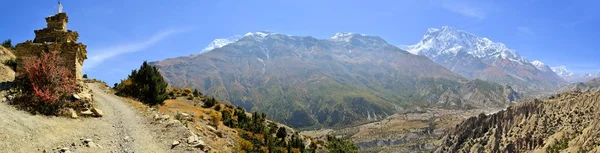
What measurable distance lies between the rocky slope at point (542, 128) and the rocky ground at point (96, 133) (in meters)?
59.8

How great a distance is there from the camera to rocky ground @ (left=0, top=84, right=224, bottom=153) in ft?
45.3

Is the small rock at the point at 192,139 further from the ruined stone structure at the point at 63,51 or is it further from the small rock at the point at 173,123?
the ruined stone structure at the point at 63,51

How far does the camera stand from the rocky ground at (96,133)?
13812 millimetres

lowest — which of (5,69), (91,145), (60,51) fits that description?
(91,145)

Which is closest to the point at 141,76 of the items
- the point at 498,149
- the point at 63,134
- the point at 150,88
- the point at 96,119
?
the point at 150,88

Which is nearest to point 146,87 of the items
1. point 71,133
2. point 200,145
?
point 200,145

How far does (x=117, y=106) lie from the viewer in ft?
78.7

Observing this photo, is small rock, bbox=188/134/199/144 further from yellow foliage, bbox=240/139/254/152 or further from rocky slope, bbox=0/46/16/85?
rocky slope, bbox=0/46/16/85

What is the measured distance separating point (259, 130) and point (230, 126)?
351 centimetres

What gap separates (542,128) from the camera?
85188 mm

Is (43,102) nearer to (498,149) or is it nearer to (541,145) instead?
(541,145)

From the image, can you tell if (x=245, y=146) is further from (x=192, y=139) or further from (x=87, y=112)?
(x=87, y=112)

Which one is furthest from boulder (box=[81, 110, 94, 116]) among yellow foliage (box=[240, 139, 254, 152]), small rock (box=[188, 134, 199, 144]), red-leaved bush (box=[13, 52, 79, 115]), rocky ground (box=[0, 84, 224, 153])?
yellow foliage (box=[240, 139, 254, 152])

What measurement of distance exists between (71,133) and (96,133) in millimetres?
1053
